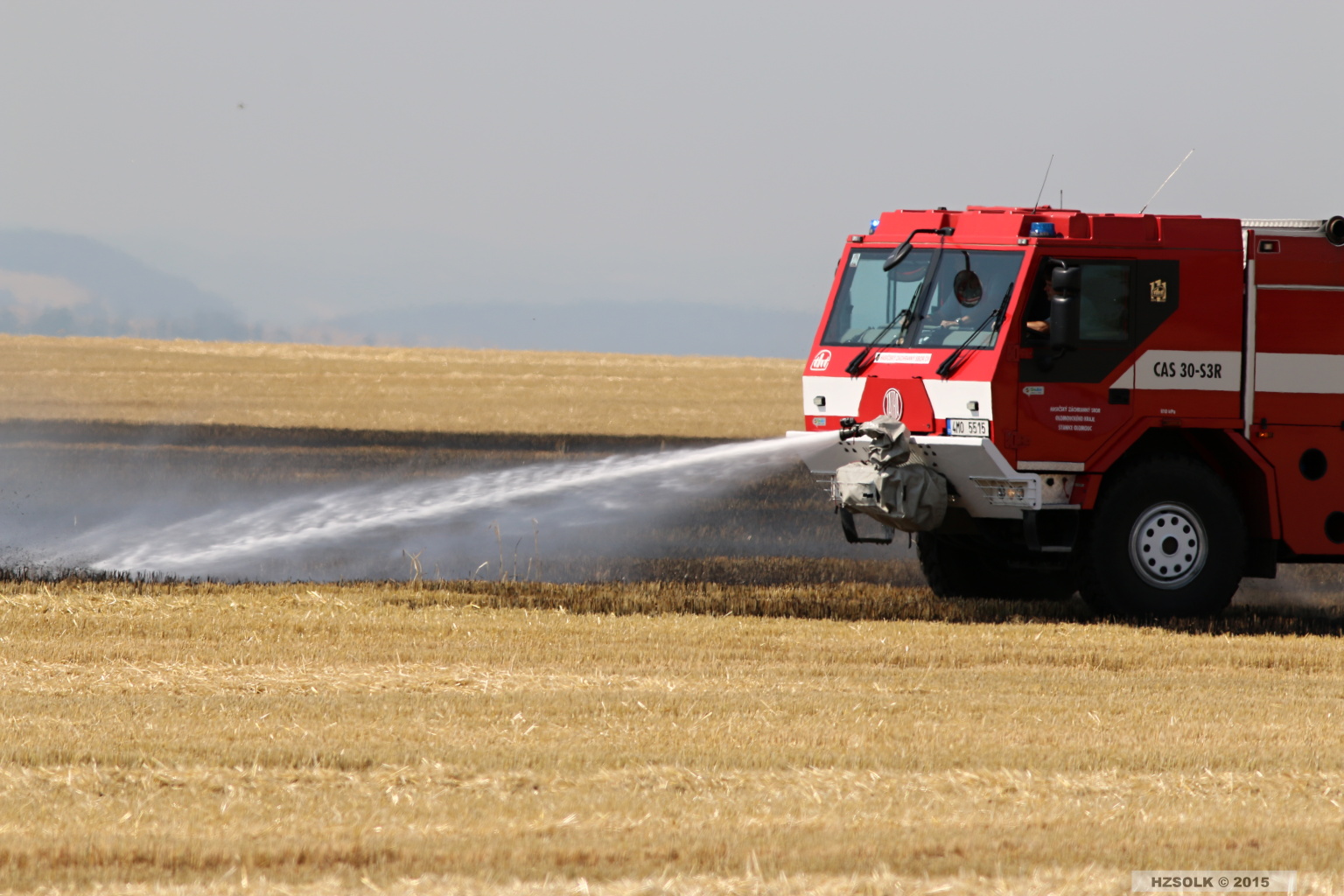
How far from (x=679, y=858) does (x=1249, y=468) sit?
7.56 m

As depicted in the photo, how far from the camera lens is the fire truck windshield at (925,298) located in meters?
11.1

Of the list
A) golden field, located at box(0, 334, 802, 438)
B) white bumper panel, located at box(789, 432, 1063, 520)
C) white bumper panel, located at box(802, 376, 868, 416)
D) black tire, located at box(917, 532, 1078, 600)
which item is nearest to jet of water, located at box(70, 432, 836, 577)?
white bumper panel, located at box(802, 376, 868, 416)

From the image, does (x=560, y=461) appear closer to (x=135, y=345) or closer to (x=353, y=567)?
(x=353, y=567)

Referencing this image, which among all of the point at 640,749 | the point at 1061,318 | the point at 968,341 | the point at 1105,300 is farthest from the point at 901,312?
the point at 640,749

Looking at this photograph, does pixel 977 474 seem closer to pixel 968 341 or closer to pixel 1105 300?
pixel 968 341

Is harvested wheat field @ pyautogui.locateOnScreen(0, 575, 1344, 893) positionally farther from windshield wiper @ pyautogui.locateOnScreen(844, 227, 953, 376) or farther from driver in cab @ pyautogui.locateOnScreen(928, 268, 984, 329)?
driver in cab @ pyautogui.locateOnScreen(928, 268, 984, 329)

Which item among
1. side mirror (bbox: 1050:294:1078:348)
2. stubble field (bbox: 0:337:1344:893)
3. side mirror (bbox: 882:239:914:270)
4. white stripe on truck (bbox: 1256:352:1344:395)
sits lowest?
stubble field (bbox: 0:337:1344:893)

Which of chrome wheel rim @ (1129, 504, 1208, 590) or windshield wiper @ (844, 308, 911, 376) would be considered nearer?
windshield wiper @ (844, 308, 911, 376)

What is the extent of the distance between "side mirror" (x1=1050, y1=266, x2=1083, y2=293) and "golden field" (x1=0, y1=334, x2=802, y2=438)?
20.6 metres

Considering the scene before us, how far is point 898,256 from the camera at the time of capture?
11.3 metres

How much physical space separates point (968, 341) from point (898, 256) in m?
0.82

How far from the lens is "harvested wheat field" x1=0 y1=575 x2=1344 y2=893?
5.57m

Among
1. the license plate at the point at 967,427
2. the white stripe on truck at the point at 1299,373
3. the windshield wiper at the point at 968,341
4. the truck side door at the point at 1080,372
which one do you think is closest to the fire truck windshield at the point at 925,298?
the windshield wiper at the point at 968,341

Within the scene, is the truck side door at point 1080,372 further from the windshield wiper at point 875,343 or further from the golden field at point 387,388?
the golden field at point 387,388
